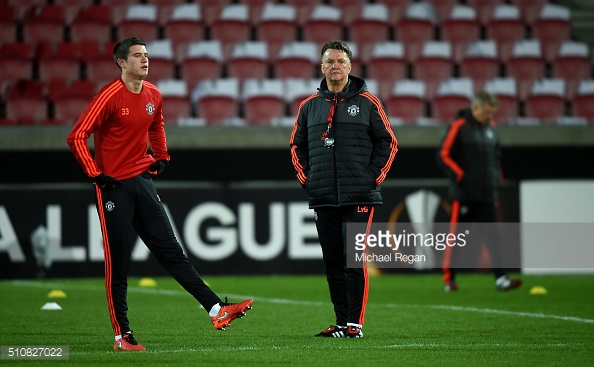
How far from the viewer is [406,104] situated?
16.0 metres

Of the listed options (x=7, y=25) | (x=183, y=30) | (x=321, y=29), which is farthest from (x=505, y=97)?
(x=7, y=25)

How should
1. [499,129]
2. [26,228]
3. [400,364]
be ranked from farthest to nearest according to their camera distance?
1. [499,129]
2. [26,228]
3. [400,364]

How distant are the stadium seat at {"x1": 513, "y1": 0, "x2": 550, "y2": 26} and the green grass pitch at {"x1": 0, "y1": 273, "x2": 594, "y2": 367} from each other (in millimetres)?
6805

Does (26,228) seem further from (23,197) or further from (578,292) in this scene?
(578,292)

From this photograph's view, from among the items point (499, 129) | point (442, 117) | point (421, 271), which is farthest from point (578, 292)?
point (442, 117)

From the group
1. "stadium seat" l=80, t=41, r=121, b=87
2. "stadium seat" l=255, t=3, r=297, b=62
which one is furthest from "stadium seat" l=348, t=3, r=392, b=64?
"stadium seat" l=80, t=41, r=121, b=87

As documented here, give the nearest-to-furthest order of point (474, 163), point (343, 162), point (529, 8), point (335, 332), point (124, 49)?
point (124, 49), point (343, 162), point (335, 332), point (474, 163), point (529, 8)

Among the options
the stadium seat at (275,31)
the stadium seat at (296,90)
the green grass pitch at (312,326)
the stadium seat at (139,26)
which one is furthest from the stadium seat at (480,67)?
the green grass pitch at (312,326)

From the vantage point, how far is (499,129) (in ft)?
48.4

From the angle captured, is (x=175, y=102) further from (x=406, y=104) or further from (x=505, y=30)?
(x=505, y=30)

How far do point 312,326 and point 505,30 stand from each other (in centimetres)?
1092

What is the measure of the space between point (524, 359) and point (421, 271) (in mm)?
7970

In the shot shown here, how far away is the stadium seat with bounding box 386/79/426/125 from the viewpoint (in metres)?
16.0

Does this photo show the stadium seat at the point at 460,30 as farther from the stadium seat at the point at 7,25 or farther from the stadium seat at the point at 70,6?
the stadium seat at the point at 7,25
